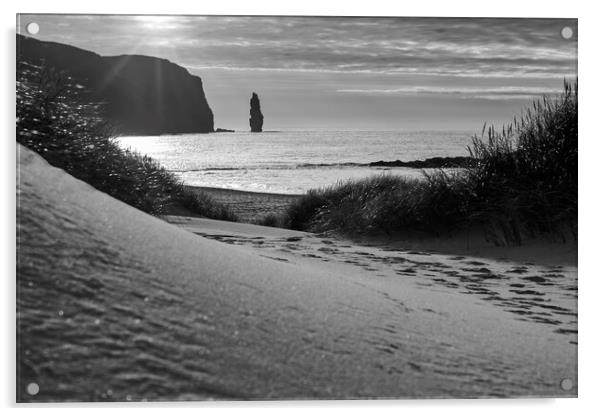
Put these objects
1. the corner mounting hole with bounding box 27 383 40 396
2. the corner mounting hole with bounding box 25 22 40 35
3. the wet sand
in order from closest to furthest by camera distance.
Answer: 1. the corner mounting hole with bounding box 27 383 40 396
2. the corner mounting hole with bounding box 25 22 40 35
3. the wet sand

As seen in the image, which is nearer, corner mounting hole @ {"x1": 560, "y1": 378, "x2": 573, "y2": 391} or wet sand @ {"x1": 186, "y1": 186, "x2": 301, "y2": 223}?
corner mounting hole @ {"x1": 560, "y1": 378, "x2": 573, "y2": 391}

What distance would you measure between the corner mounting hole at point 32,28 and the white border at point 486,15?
0.06 m

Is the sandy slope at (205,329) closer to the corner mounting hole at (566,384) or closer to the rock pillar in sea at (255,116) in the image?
the corner mounting hole at (566,384)

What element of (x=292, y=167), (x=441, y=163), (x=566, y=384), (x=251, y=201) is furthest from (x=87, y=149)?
(x=566, y=384)

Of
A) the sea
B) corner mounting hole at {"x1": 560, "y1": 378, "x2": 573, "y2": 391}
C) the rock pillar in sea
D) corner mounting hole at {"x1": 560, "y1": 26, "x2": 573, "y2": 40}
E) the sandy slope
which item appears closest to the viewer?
the sandy slope

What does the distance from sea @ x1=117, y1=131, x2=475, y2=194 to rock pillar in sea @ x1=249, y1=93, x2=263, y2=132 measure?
0.12ft

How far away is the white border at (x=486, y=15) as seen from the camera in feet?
8.40

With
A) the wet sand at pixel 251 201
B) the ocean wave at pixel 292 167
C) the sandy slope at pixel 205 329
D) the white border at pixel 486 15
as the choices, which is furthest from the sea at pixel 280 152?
the sandy slope at pixel 205 329

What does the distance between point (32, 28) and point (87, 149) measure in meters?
1.38

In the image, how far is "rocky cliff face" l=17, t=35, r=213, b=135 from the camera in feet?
10.4

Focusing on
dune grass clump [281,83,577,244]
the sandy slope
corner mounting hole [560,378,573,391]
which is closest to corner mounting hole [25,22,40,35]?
the sandy slope

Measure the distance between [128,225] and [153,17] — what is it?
3.27ft

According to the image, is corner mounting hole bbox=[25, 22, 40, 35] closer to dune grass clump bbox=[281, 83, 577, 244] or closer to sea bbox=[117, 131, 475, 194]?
sea bbox=[117, 131, 475, 194]

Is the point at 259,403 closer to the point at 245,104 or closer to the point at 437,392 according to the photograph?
the point at 437,392
